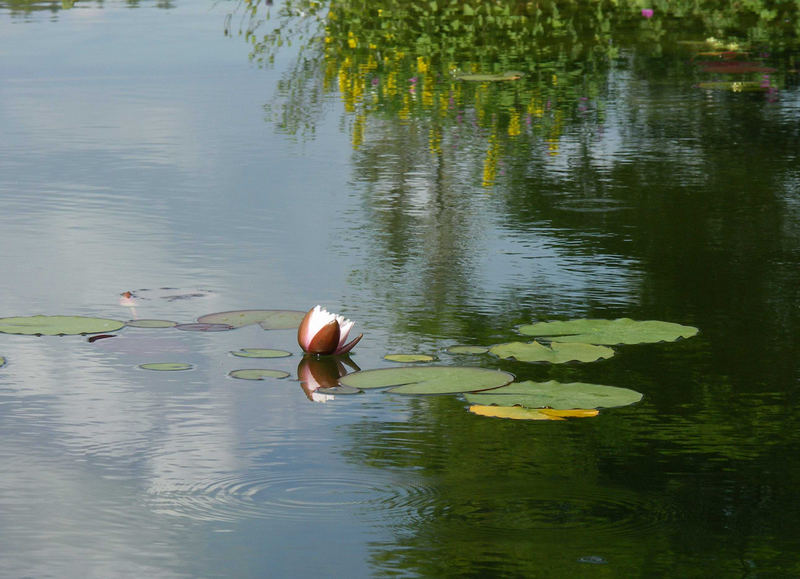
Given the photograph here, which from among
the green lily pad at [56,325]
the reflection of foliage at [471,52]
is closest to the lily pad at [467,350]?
the green lily pad at [56,325]

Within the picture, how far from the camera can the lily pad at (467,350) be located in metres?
4.76

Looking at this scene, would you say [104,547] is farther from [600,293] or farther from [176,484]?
[600,293]

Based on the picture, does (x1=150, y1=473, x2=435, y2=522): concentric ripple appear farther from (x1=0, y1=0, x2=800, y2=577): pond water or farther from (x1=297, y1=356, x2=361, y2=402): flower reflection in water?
(x1=297, y1=356, x2=361, y2=402): flower reflection in water

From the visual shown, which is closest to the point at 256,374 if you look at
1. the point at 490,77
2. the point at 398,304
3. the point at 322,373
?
the point at 322,373

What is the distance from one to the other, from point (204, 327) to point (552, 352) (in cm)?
113

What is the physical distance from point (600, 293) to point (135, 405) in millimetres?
1928

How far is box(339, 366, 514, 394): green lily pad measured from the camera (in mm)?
4390

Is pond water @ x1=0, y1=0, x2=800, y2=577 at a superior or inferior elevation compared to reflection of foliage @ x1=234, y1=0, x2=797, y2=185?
inferior

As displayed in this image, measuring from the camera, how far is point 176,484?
12.1ft

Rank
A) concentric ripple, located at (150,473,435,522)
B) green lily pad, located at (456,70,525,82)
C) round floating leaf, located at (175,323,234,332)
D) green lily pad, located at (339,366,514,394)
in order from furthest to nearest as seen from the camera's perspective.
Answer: green lily pad, located at (456,70,525,82), round floating leaf, located at (175,323,234,332), green lily pad, located at (339,366,514,394), concentric ripple, located at (150,473,435,522)

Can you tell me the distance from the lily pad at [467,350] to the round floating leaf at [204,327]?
2.47ft

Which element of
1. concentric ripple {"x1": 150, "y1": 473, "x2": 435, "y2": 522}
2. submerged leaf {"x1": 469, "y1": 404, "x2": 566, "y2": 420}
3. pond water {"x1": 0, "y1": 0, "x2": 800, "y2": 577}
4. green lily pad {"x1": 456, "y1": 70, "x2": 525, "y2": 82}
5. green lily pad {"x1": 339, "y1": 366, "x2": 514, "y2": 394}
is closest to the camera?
pond water {"x1": 0, "y1": 0, "x2": 800, "y2": 577}

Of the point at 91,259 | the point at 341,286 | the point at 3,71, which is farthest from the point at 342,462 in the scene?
the point at 3,71

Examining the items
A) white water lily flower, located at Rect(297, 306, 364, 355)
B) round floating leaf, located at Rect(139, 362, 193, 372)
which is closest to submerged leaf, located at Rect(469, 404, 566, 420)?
white water lily flower, located at Rect(297, 306, 364, 355)
